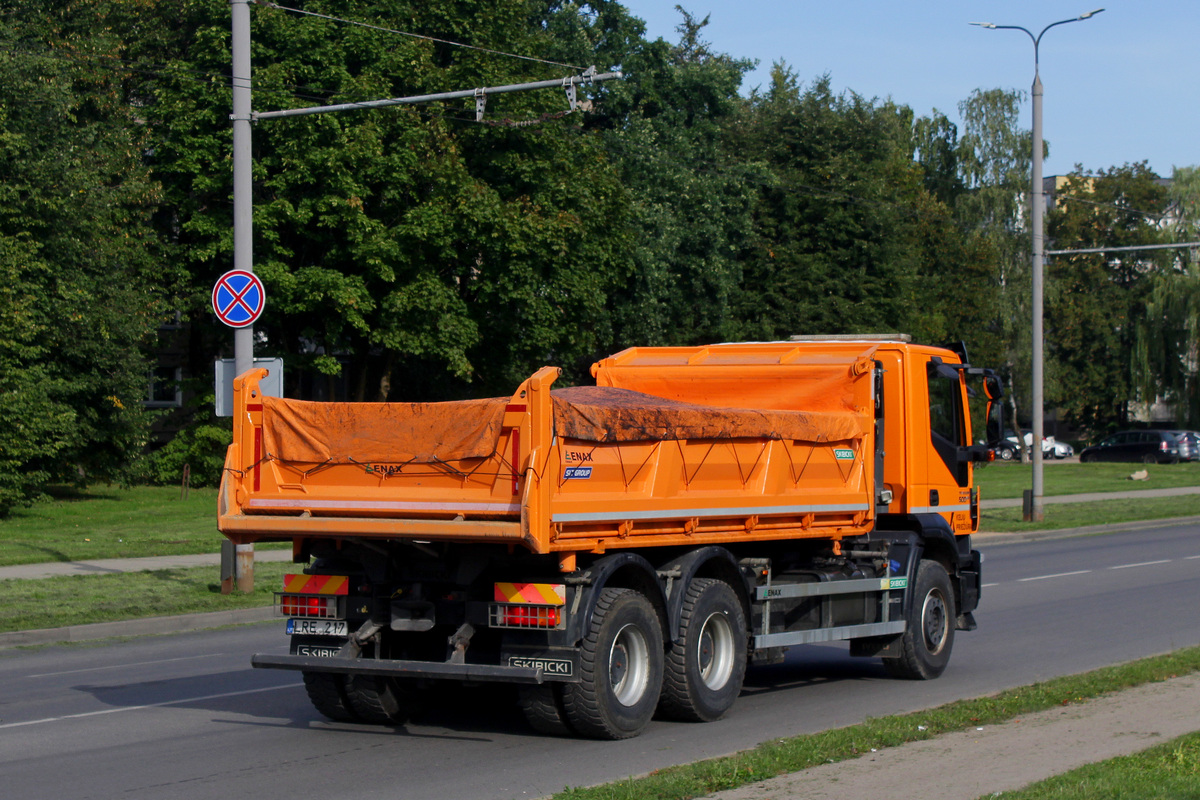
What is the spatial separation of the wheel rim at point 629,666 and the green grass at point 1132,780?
8.67 feet

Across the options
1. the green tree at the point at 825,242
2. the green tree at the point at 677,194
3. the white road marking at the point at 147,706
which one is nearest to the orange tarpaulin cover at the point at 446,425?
the white road marking at the point at 147,706

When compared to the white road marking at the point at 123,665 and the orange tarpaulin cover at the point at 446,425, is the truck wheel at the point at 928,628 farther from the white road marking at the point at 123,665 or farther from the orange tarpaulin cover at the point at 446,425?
the white road marking at the point at 123,665

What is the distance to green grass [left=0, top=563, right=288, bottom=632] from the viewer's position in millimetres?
14641

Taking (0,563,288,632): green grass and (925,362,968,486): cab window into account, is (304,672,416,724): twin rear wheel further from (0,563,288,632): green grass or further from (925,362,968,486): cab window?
(0,563,288,632): green grass

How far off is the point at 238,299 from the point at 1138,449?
5796 centimetres

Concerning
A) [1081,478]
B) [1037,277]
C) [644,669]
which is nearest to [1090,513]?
[1037,277]

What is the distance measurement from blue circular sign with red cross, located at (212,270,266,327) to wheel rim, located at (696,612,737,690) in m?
8.12

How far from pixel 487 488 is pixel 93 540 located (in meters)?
17.2

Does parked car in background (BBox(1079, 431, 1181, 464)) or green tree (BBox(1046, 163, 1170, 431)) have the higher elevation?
green tree (BBox(1046, 163, 1170, 431))

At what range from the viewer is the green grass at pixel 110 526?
2120 cm

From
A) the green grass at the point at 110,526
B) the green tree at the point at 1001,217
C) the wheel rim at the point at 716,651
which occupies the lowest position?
the green grass at the point at 110,526

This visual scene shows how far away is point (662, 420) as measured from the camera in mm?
8414

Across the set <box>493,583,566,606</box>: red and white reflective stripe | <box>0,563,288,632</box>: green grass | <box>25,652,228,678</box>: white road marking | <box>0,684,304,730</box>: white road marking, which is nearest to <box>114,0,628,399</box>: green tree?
<box>0,563,288,632</box>: green grass

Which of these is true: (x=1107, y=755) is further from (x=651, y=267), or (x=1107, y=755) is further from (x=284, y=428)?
(x=651, y=267)
